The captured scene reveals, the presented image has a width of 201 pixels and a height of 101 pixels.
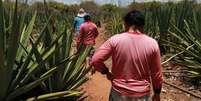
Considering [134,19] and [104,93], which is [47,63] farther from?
[134,19]

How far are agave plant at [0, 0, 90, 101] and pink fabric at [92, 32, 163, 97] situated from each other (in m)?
1.38

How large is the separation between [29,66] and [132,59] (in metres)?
2.29

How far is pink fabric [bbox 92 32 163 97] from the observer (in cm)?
470

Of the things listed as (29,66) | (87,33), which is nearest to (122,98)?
(29,66)

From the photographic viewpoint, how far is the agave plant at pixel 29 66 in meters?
5.75

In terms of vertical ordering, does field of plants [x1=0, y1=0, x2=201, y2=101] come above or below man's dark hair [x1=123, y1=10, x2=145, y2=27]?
below

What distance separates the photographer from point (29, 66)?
6602 millimetres

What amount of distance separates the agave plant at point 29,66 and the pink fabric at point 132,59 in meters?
1.38

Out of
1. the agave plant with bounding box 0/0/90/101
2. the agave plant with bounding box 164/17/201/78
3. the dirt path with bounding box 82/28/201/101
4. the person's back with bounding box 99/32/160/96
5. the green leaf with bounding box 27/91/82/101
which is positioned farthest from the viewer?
the agave plant with bounding box 164/17/201/78

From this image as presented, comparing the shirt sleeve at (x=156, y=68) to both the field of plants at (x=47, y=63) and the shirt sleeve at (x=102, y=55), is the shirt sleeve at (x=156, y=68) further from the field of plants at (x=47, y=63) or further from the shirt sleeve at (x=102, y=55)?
the field of plants at (x=47, y=63)

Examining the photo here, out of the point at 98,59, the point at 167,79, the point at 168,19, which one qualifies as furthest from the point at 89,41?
the point at 98,59

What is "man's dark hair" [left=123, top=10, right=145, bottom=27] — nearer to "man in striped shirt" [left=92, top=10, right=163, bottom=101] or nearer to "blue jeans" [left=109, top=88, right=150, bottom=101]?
"man in striped shirt" [left=92, top=10, right=163, bottom=101]

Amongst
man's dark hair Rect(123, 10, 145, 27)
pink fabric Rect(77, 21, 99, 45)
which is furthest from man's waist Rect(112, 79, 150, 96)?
pink fabric Rect(77, 21, 99, 45)

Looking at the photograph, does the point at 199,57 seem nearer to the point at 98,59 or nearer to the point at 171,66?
the point at 171,66
